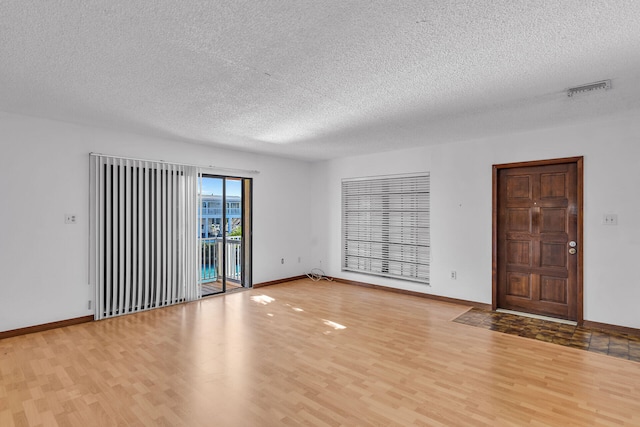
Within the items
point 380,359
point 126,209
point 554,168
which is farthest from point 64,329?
point 554,168

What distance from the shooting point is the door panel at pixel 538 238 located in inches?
173

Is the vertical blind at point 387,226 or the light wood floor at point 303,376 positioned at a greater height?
the vertical blind at point 387,226

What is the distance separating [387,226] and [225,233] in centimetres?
310

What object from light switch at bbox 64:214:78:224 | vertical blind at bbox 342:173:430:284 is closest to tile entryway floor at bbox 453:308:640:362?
vertical blind at bbox 342:173:430:284

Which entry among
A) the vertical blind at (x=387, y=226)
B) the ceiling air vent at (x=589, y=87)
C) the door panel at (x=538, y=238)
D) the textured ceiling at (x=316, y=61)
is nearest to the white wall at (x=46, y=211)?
the textured ceiling at (x=316, y=61)

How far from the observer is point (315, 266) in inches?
293

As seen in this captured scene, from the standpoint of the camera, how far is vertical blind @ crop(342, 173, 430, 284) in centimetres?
585

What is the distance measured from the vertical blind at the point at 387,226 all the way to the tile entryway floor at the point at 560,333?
1381 millimetres

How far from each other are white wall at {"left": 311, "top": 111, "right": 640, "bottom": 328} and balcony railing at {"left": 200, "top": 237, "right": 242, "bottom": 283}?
177 centimetres

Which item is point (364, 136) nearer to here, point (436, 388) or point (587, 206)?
point (587, 206)

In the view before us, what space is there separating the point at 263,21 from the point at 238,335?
325cm

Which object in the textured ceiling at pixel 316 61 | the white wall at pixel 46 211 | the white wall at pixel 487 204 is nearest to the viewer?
the textured ceiling at pixel 316 61

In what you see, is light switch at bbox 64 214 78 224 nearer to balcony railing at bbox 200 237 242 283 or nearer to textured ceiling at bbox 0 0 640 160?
textured ceiling at bbox 0 0 640 160

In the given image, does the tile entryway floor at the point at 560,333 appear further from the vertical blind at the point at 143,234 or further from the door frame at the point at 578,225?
the vertical blind at the point at 143,234
